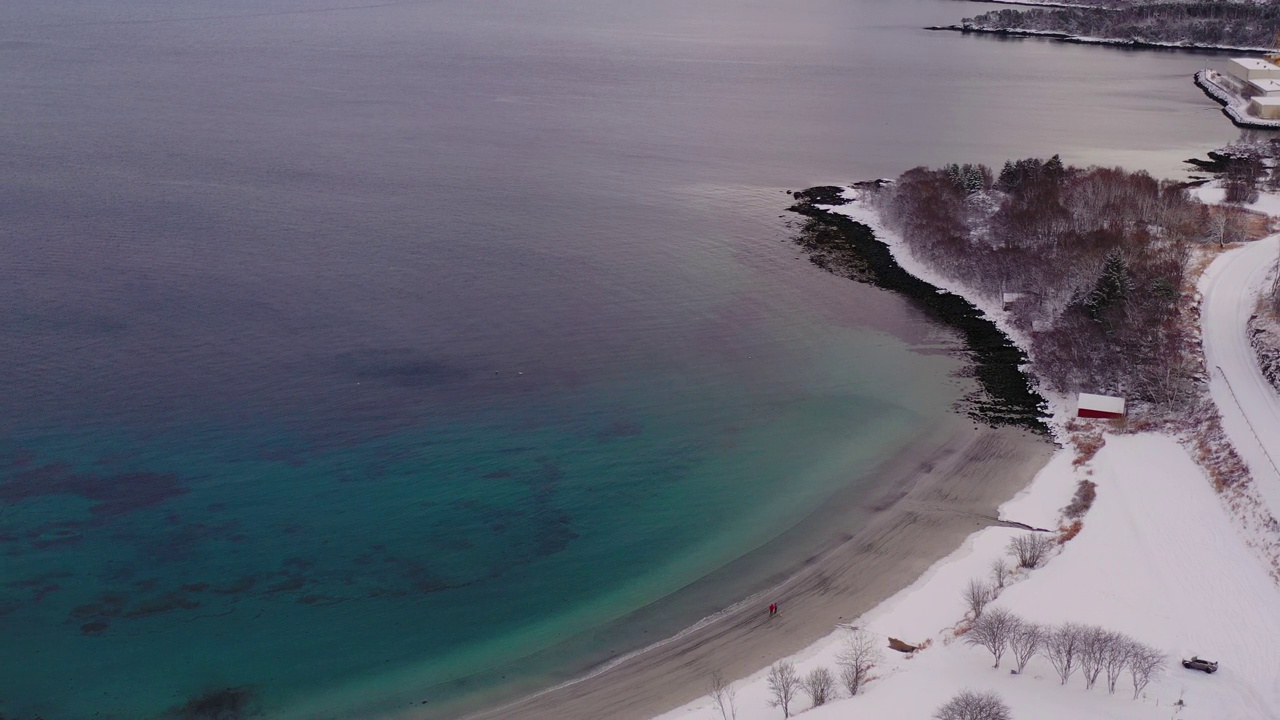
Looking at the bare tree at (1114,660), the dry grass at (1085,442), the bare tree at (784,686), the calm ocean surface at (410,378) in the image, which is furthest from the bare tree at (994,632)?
the dry grass at (1085,442)

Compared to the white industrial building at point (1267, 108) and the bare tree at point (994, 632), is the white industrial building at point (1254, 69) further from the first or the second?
the bare tree at point (994, 632)

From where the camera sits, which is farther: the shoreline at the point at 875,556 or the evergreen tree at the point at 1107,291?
the evergreen tree at the point at 1107,291

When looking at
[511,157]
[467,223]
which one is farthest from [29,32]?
[467,223]

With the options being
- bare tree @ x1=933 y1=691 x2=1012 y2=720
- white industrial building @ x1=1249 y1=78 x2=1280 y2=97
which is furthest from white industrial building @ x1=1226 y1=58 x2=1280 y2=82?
bare tree @ x1=933 y1=691 x2=1012 y2=720

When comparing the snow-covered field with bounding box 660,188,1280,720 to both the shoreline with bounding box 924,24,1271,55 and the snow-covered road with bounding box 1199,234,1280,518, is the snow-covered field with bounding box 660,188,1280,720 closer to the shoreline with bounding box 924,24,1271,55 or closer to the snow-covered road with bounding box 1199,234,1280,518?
the snow-covered road with bounding box 1199,234,1280,518

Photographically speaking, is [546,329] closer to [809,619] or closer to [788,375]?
[788,375]
